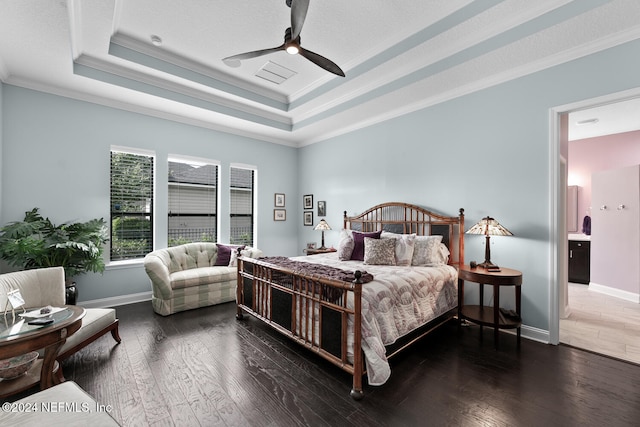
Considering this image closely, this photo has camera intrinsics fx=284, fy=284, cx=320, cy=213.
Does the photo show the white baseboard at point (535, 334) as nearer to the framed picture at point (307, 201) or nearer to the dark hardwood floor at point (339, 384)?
the dark hardwood floor at point (339, 384)

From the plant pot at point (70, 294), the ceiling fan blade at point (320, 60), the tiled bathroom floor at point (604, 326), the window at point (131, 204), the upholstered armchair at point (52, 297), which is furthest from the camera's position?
the window at point (131, 204)

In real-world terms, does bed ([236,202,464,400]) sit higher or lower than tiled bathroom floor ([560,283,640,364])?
higher

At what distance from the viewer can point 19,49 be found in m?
3.04

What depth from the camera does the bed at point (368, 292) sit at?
2.27m

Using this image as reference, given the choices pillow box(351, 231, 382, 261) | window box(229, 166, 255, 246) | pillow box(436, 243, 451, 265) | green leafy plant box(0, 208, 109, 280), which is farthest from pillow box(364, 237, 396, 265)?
green leafy plant box(0, 208, 109, 280)

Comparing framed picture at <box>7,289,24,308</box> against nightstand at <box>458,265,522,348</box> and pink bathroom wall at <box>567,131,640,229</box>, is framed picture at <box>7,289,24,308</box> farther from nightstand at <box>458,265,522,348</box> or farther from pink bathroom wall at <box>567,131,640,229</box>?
pink bathroom wall at <box>567,131,640,229</box>

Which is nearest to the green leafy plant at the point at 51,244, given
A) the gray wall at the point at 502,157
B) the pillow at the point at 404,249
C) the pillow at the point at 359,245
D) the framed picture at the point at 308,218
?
the pillow at the point at 359,245

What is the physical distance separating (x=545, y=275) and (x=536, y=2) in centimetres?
272

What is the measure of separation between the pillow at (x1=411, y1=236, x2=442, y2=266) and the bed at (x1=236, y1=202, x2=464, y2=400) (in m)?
0.01

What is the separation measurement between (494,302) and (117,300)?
516 centimetres

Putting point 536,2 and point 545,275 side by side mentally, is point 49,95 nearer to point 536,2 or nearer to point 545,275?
point 536,2

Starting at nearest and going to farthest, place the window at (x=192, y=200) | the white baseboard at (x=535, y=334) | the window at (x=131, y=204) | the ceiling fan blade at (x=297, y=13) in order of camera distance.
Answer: the ceiling fan blade at (x=297, y=13), the white baseboard at (x=535, y=334), the window at (x=131, y=204), the window at (x=192, y=200)

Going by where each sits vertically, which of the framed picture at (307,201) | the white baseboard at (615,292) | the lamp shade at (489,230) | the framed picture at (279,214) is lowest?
the white baseboard at (615,292)

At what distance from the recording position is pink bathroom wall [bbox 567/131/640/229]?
17.6 feet
